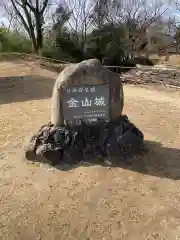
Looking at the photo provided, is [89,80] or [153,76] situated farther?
[153,76]

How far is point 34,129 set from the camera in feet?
25.4

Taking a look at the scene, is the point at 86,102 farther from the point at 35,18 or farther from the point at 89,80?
the point at 35,18

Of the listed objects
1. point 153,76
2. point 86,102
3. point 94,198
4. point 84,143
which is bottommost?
point 94,198

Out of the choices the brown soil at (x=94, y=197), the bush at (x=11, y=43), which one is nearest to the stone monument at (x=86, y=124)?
the brown soil at (x=94, y=197)

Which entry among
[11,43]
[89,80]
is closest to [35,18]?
[11,43]

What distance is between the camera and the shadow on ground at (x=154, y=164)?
18.3 ft

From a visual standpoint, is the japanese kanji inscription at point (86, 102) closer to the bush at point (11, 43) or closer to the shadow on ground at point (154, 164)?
the shadow on ground at point (154, 164)

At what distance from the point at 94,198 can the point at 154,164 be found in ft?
4.45

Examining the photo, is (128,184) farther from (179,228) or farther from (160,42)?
(160,42)

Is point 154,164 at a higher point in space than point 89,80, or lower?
lower

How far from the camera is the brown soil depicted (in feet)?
Result: 14.2

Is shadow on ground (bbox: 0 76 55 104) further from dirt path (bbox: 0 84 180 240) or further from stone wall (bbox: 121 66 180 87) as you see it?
dirt path (bbox: 0 84 180 240)

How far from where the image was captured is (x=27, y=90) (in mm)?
12164

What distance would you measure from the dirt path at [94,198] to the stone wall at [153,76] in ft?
18.2
